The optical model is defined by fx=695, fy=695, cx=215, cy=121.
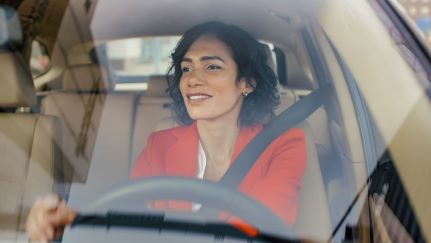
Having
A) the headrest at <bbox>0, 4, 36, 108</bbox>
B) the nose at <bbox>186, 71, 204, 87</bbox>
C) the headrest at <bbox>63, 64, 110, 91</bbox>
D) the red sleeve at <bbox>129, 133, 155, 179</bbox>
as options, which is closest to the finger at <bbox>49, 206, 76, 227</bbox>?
the red sleeve at <bbox>129, 133, 155, 179</bbox>

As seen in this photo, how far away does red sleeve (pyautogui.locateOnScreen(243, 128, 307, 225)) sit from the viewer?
149cm

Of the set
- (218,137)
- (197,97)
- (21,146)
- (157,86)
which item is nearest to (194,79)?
(197,97)

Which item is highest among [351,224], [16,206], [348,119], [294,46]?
[294,46]

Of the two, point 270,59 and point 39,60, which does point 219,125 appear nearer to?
point 270,59

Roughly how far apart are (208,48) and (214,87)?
4.6 inches

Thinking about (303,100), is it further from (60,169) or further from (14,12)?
(14,12)

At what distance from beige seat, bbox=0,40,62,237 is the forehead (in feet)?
1.61

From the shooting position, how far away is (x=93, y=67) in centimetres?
239

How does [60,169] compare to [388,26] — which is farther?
[60,169]

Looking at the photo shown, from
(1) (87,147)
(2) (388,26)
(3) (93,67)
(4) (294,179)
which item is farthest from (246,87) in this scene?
(3) (93,67)

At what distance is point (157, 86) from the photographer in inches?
83.0

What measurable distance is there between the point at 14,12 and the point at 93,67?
0.33 m

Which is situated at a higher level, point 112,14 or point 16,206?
point 112,14

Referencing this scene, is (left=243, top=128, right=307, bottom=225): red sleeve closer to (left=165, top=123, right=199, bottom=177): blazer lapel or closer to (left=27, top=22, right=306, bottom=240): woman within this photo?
(left=27, top=22, right=306, bottom=240): woman
